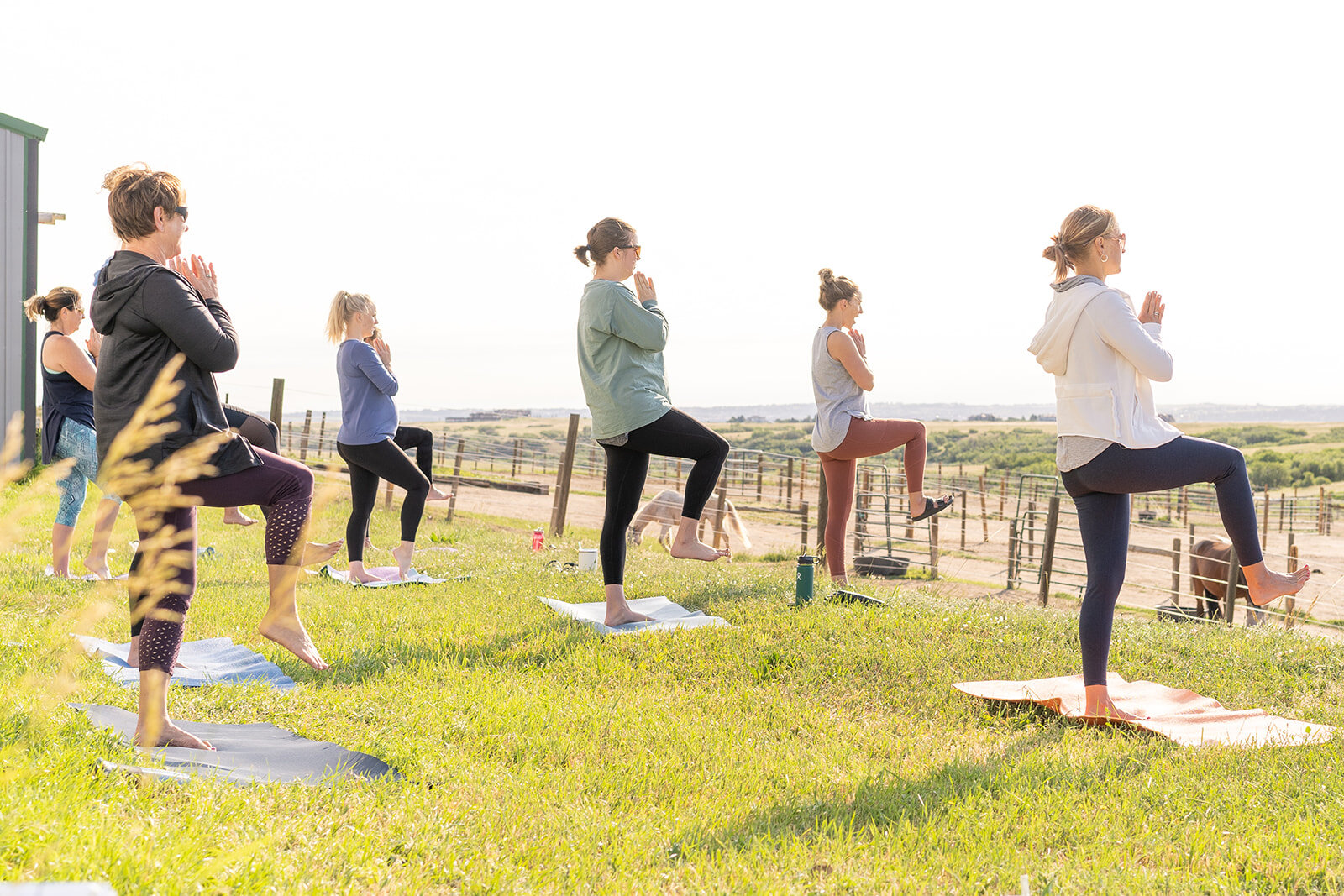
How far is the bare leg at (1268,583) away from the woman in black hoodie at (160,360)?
131 inches

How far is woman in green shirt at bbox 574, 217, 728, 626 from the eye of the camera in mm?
4473

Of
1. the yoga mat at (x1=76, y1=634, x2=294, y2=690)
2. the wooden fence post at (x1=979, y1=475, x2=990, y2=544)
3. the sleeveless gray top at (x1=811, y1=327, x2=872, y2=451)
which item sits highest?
the sleeveless gray top at (x1=811, y1=327, x2=872, y2=451)

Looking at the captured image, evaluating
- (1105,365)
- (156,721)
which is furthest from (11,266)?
(1105,365)

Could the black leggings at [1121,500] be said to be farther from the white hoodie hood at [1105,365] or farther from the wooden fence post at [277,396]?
the wooden fence post at [277,396]

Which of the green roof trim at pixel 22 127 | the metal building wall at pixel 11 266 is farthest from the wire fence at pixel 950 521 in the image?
the green roof trim at pixel 22 127

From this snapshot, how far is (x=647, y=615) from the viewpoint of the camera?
4906mm

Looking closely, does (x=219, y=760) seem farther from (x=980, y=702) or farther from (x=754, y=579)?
(x=754, y=579)

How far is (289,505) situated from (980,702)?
253 centimetres

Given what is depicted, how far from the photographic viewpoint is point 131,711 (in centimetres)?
294

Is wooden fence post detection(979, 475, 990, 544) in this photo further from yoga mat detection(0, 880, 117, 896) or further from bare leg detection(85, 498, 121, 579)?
yoga mat detection(0, 880, 117, 896)

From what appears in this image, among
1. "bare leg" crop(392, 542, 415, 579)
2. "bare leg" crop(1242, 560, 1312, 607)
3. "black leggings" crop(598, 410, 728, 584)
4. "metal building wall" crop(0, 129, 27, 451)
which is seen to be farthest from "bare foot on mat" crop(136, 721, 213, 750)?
"metal building wall" crop(0, 129, 27, 451)

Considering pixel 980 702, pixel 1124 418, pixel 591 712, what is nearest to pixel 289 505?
pixel 591 712

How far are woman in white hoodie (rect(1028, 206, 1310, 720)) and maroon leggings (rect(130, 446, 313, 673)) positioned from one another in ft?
8.39

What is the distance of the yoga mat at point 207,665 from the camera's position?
11.4ft
